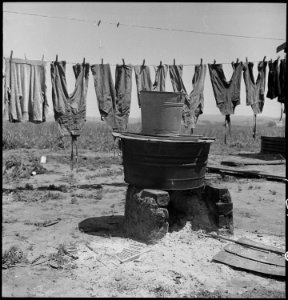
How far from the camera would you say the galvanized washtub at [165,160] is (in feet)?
16.7

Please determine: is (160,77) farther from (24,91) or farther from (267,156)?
(267,156)

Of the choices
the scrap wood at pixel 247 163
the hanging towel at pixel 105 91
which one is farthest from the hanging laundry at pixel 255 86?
the hanging towel at pixel 105 91

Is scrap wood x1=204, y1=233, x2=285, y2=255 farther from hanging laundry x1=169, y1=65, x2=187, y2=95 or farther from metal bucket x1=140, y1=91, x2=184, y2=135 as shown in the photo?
hanging laundry x1=169, y1=65, x2=187, y2=95

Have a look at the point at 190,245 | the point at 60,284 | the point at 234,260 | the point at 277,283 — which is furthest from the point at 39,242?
the point at 277,283

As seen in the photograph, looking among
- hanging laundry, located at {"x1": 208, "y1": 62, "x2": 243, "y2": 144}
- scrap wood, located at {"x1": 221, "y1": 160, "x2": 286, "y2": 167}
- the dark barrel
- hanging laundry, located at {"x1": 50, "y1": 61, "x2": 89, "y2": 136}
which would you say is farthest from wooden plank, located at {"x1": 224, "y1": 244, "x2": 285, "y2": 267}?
the dark barrel

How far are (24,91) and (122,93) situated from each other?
2.33 meters

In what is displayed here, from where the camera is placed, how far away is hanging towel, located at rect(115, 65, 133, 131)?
8.90 m

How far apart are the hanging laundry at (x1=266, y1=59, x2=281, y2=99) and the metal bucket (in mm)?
5495

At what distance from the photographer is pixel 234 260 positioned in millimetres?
4637

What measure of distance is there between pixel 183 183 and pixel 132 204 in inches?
34.1

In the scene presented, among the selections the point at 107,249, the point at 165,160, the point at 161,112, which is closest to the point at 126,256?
the point at 107,249

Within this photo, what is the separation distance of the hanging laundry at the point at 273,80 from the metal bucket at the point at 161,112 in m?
5.50

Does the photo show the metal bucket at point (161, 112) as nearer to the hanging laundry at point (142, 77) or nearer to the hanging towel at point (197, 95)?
the hanging laundry at point (142, 77)

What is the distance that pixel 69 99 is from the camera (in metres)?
8.69
